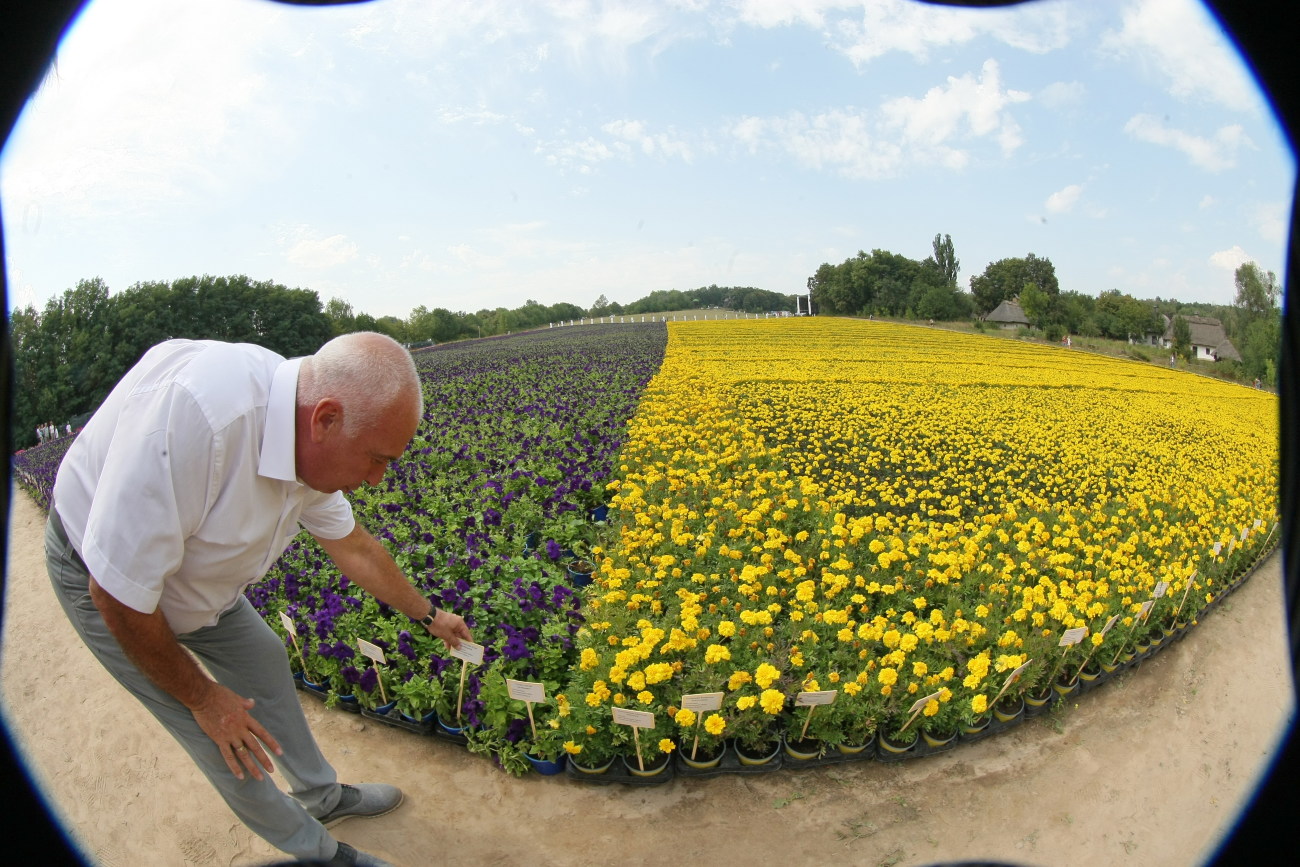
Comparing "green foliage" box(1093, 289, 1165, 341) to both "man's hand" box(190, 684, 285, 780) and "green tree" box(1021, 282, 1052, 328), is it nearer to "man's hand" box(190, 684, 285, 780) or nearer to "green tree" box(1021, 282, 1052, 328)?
"green tree" box(1021, 282, 1052, 328)

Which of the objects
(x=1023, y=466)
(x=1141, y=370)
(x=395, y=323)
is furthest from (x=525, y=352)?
(x=395, y=323)

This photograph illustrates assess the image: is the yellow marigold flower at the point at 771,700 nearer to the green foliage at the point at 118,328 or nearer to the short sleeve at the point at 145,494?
the short sleeve at the point at 145,494

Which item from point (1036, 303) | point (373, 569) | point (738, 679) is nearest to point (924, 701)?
point (738, 679)

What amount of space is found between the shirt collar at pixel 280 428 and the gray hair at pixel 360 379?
0.03 meters

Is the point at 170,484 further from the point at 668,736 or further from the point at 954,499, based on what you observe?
the point at 954,499

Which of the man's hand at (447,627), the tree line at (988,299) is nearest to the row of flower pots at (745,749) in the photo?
the man's hand at (447,627)

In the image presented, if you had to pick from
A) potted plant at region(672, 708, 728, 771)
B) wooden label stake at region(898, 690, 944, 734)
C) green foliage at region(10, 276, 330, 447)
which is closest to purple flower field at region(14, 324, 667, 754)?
Result: potted plant at region(672, 708, 728, 771)

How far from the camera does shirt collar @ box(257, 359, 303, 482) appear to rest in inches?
74.5

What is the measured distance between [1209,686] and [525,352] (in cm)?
2014

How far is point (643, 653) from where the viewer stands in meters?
3.28

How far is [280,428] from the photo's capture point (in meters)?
1.90

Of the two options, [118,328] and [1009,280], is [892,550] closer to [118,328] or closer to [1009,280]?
[1009,280]

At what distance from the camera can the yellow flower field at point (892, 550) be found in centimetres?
346

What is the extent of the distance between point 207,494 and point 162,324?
1535 inches
